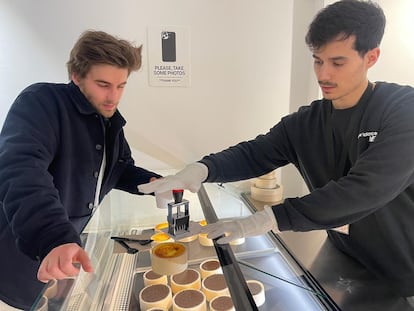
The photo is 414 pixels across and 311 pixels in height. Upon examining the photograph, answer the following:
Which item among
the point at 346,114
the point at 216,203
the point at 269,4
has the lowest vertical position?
the point at 216,203

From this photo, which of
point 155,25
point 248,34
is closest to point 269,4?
point 248,34

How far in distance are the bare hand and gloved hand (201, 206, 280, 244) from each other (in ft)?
1.17

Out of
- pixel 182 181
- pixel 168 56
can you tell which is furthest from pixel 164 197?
pixel 168 56

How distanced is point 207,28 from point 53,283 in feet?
5.92

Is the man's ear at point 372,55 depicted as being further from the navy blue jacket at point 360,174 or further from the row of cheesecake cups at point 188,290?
the row of cheesecake cups at point 188,290

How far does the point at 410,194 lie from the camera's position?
0.91 metres

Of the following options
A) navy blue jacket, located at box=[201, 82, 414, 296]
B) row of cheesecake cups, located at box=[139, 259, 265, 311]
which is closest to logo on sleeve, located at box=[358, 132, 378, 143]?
navy blue jacket, located at box=[201, 82, 414, 296]

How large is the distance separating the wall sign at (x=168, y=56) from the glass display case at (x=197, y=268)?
1.04 meters

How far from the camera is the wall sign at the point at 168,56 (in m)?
2.02

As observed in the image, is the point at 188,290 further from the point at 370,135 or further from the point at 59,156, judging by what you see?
the point at 370,135

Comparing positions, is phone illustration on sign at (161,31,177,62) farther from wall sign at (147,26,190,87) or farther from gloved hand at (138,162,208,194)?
gloved hand at (138,162,208,194)

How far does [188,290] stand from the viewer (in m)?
1.05

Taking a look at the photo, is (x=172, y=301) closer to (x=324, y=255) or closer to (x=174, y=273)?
(x=174, y=273)

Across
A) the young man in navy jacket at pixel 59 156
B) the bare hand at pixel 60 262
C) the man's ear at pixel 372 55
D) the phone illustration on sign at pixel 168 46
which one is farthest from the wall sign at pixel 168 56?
the bare hand at pixel 60 262
